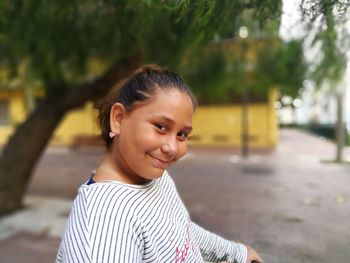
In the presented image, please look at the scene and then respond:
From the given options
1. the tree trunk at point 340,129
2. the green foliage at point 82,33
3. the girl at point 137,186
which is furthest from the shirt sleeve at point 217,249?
the tree trunk at point 340,129

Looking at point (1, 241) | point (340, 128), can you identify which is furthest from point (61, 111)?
point (340, 128)

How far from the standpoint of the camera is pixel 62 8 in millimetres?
3445

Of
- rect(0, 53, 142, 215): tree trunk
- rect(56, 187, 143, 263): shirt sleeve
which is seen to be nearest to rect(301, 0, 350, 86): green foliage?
rect(56, 187, 143, 263): shirt sleeve

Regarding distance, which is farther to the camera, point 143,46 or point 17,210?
point 17,210

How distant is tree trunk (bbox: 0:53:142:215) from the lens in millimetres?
5344

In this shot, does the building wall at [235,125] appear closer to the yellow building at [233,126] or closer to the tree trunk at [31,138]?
the yellow building at [233,126]

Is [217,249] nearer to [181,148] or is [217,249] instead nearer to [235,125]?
[181,148]

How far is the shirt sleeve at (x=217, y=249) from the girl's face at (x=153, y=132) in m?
0.48

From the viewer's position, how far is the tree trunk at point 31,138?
5.34 m

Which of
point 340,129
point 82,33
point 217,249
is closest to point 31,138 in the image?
point 82,33

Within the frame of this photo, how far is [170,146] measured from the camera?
1.20 m

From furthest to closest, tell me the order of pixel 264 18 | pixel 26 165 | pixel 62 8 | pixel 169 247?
pixel 26 165 < pixel 62 8 < pixel 264 18 < pixel 169 247

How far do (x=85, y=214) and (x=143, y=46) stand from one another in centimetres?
326

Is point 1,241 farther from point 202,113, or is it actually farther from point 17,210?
point 202,113
